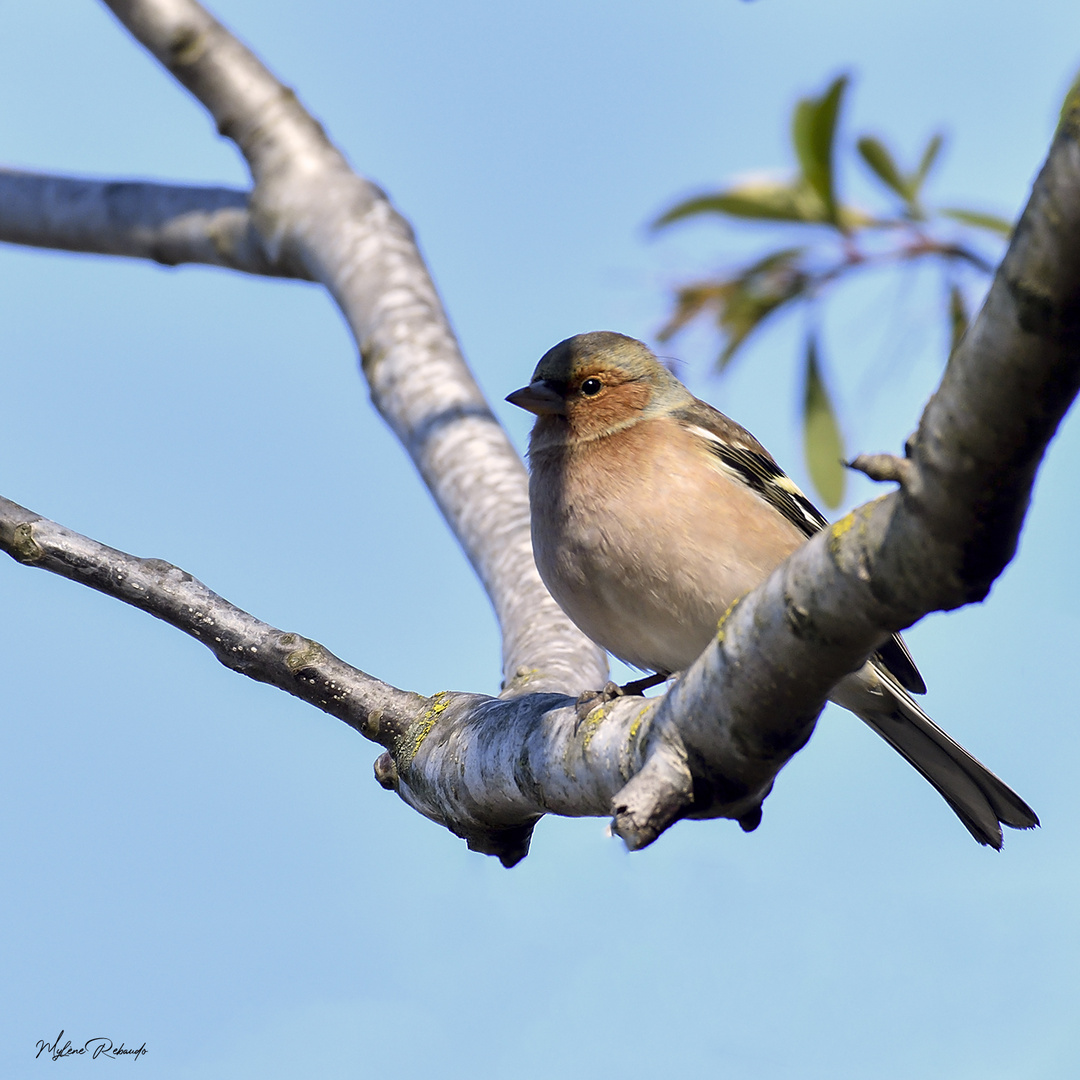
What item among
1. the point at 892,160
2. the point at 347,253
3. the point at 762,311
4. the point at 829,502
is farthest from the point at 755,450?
the point at 347,253

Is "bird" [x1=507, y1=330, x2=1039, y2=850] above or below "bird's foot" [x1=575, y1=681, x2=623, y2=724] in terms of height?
above

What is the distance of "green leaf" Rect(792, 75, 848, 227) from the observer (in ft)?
14.6

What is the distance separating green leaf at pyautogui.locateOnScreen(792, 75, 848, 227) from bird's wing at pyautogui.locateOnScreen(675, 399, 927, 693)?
1.24 metres

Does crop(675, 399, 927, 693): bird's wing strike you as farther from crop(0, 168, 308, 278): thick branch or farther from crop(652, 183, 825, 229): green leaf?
crop(0, 168, 308, 278): thick branch

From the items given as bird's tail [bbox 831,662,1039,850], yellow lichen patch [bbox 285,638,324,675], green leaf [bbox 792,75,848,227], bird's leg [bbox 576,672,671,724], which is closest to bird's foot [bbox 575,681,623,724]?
bird's leg [bbox 576,672,671,724]

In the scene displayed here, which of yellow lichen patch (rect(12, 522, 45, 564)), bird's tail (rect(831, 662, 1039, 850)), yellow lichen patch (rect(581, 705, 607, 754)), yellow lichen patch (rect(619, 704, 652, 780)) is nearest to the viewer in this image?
yellow lichen patch (rect(619, 704, 652, 780))

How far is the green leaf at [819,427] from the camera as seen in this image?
5.18m

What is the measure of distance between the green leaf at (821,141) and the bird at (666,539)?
120 cm

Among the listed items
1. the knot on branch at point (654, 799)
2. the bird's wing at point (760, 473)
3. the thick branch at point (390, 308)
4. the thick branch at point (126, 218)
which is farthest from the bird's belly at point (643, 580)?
the thick branch at point (126, 218)

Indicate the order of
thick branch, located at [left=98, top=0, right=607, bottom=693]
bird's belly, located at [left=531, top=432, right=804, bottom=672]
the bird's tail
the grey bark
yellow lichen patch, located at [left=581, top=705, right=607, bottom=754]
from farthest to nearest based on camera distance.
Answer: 1. thick branch, located at [left=98, top=0, right=607, bottom=693]
2. bird's belly, located at [left=531, top=432, right=804, bottom=672]
3. the bird's tail
4. yellow lichen patch, located at [left=581, top=705, right=607, bottom=754]
5. the grey bark

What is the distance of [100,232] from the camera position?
7141mm

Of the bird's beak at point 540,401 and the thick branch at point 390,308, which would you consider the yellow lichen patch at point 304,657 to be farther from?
the bird's beak at point 540,401

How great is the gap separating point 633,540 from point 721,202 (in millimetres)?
1535

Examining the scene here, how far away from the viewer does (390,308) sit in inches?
241
